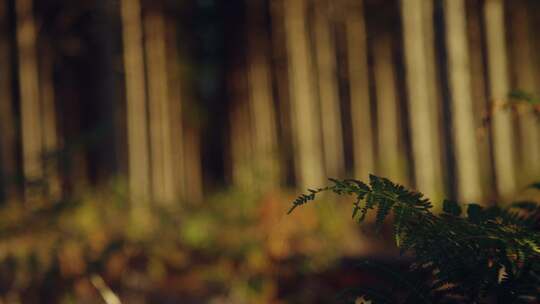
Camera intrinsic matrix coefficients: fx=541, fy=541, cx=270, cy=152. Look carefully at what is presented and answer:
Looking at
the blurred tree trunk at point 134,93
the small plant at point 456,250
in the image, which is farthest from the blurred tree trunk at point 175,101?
the small plant at point 456,250

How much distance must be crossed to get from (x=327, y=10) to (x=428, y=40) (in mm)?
5271

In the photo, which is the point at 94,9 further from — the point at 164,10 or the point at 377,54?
the point at 377,54

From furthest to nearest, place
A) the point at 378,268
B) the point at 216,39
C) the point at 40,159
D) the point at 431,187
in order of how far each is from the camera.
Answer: the point at 216,39
the point at 431,187
the point at 40,159
the point at 378,268

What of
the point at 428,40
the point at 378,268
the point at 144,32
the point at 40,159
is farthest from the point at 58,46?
the point at 378,268

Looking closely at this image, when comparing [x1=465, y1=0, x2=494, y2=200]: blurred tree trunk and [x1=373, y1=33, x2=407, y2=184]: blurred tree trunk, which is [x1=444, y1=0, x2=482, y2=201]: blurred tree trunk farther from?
[x1=373, y1=33, x2=407, y2=184]: blurred tree trunk

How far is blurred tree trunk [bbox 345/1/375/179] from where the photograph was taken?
2266 cm

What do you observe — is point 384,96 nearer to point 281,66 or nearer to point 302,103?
point 281,66

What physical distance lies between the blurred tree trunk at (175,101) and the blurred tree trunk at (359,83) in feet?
24.6

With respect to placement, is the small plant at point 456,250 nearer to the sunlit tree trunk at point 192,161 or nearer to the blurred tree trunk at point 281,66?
the blurred tree trunk at point 281,66

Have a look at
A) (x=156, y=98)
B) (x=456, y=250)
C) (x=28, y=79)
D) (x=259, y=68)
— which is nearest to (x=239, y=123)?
(x=259, y=68)

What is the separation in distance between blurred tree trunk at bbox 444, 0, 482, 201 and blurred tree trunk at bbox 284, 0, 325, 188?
29.0 ft

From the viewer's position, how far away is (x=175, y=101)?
2603cm

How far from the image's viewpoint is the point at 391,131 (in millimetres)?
25625

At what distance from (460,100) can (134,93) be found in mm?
12156
